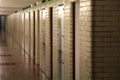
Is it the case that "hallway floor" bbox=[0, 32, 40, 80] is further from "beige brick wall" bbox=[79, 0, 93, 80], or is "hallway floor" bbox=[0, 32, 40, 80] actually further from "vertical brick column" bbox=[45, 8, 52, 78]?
"beige brick wall" bbox=[79, 0, 93, 80]

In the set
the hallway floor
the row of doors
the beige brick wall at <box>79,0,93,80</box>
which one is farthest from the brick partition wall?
the hallway floor

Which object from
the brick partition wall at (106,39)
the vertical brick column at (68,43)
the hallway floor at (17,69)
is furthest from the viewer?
the hallway floor at (17,69)

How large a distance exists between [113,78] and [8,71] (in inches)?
260

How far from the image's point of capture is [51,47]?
10492 millimetres

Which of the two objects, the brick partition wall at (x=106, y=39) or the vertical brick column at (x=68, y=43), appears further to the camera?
the vertical brick column at (x=68, y=43)

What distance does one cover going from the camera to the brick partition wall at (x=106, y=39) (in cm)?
570

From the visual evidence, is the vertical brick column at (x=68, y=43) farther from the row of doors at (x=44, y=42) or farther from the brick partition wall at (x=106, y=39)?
the brick partition wall at (x=106, y=39)

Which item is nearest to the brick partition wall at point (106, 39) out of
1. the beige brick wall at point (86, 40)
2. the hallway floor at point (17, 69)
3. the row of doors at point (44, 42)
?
the beige brick wall at point (86, 40)

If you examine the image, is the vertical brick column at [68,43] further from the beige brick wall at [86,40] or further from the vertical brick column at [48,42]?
the vertical brick column at [48,42]

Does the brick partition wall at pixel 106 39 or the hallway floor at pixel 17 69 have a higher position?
the brick partition wall at pixel 106 39

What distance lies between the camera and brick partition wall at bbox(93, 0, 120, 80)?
5699 millimetres

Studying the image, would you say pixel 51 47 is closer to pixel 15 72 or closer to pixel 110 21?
pixel 15 72

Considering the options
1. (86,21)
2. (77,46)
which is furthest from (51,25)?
(86,21)

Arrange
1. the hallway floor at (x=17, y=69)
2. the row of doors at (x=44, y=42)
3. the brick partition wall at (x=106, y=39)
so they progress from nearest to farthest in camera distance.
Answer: the brick partition wall at (x=106, y=39) < the row of doors at (x=44, y=42) < the hallway floor at (x=17, y=69)
